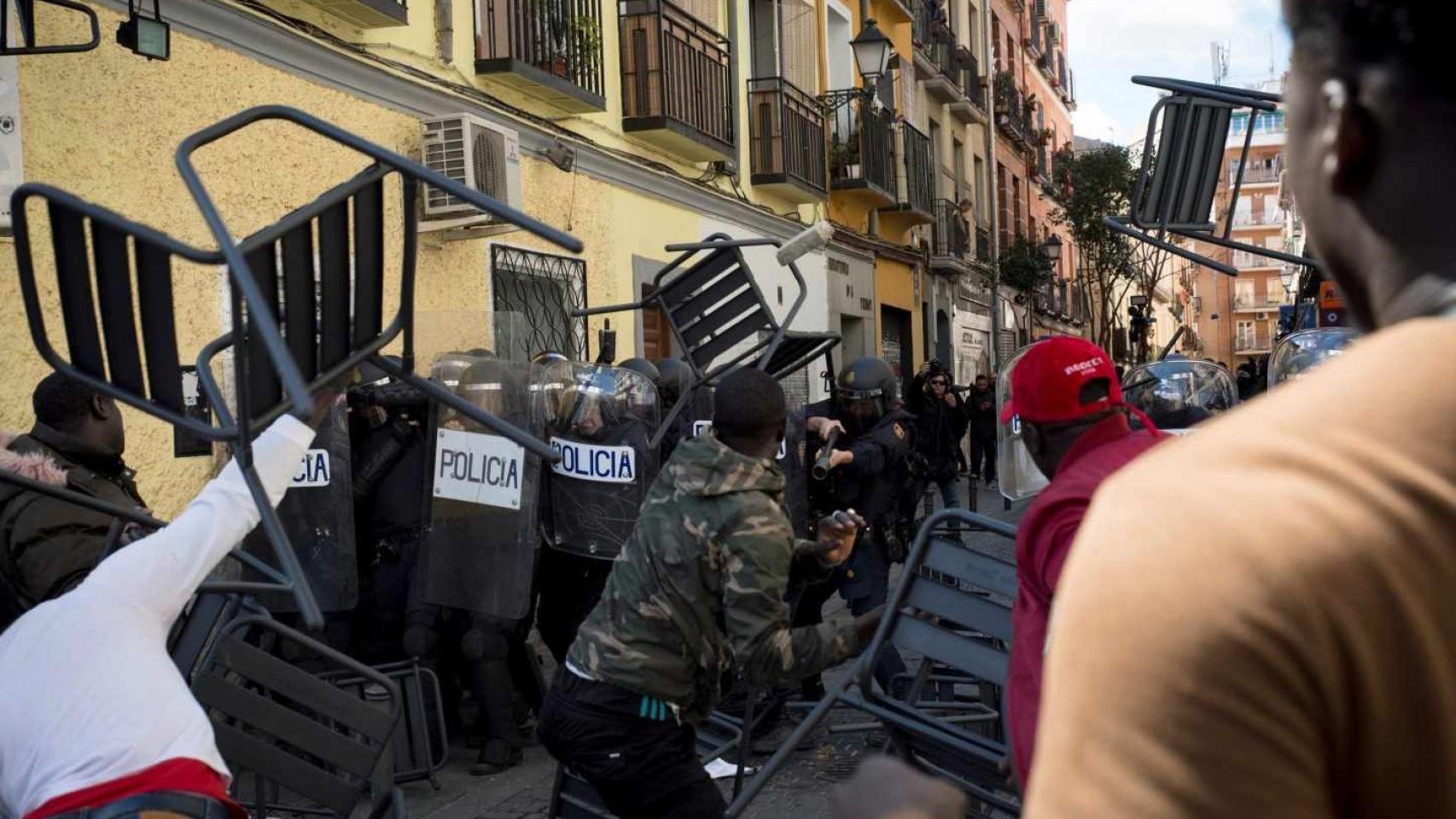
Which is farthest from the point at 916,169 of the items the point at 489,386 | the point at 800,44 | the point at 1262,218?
the point at 1262,218

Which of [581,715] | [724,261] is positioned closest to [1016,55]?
[724,261]

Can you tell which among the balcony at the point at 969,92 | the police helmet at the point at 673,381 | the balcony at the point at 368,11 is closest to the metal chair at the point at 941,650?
the police helmet at the point at 673,381

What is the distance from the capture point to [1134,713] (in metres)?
0.88

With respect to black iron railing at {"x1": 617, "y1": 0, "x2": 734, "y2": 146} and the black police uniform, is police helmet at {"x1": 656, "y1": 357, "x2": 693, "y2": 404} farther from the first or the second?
black iron railing at {"x1": 617, "y1": 0, "x2": 734, "y2": 146}

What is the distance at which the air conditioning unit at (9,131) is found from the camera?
684 cm

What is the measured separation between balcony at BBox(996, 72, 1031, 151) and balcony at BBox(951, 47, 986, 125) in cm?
164

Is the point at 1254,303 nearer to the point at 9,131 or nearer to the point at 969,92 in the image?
the point at 969,92

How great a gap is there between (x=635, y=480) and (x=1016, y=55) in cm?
3305

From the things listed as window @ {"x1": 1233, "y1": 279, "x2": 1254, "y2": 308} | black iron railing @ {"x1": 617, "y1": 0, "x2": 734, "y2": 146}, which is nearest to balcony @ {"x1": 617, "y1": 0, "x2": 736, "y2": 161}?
black iron railing @ {"x1": 617, "y1": 0, "x2": 734, "y2": 146}

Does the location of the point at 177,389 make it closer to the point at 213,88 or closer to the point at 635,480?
the point at 635,480

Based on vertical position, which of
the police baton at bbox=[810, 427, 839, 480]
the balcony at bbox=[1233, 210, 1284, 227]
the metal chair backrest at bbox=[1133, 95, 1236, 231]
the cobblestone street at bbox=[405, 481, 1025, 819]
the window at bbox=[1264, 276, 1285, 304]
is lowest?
the window at bbox=[1264, 276, 1285, 304]

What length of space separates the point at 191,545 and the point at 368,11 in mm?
7153

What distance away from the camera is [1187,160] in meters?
5.01

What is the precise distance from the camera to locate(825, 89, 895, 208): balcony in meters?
20.1
